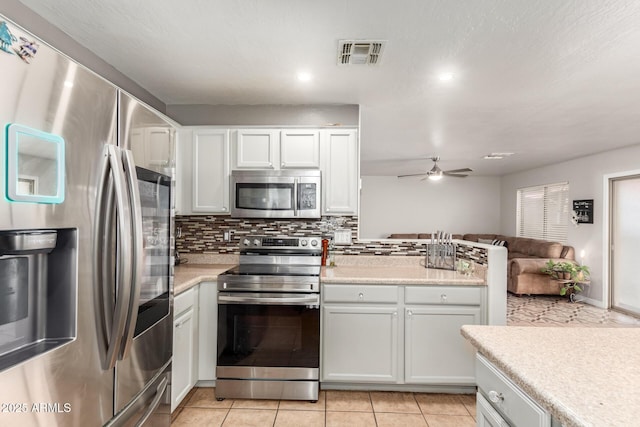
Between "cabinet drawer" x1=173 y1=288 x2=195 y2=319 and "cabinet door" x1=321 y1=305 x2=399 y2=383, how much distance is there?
98cm

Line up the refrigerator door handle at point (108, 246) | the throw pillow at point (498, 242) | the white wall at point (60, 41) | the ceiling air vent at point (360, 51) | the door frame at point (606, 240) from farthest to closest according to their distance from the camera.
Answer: the throw pillow at point (498, 242) → the door frame at point (606, 240) → the ceiling air vent at point (360, 51) → the white wall at point (60, 41) → the refrigerator door handle at point (108, 246)

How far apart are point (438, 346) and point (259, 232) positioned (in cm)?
184

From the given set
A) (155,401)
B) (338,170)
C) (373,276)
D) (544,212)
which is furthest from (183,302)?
(544,212)

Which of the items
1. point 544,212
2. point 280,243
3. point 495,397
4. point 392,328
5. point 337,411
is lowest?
point 337,411

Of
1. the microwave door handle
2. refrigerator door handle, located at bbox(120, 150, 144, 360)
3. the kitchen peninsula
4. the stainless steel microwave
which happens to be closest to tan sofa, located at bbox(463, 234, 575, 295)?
the kitchen peninsula

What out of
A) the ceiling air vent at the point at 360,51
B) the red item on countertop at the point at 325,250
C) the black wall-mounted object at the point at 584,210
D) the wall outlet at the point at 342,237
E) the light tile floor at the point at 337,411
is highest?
the ceiling air vent at the point at 360,51

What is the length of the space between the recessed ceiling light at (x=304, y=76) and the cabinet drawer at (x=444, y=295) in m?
1.77

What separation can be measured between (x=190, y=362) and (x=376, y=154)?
14.5 ft

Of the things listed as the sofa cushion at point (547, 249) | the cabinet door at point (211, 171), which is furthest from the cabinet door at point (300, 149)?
the sofa cushion at point (547, 249)

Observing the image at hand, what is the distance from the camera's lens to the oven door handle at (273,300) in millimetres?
2439

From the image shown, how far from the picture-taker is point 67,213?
2.92 feet

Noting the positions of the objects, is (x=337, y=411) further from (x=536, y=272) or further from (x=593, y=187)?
(x=593, y=187)

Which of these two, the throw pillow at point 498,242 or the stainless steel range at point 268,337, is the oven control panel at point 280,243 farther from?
the throw pillow at point 498,242

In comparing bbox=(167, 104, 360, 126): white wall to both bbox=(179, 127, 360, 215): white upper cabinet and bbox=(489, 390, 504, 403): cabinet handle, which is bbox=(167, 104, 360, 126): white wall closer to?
bbox=(179, 127, 360, 215): white upper cabinet
